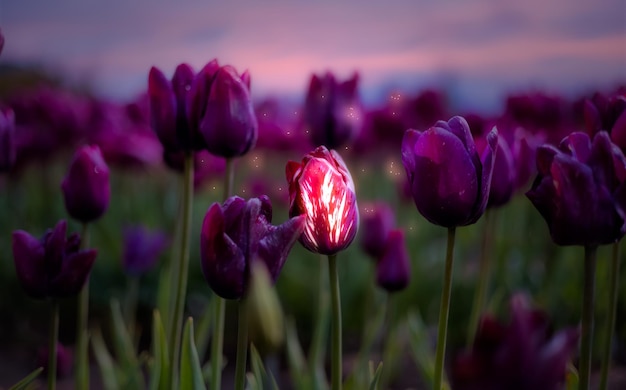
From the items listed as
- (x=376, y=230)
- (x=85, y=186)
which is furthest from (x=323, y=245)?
(x=376, y=230)

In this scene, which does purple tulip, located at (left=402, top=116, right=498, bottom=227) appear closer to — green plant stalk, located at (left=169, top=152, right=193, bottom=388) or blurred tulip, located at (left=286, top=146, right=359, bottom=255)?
blurred tulip, located at (left=286, top=146, right=359, bottom=255)

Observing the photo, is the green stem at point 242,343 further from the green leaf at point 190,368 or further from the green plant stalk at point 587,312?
the green plant stalk at point 587,312

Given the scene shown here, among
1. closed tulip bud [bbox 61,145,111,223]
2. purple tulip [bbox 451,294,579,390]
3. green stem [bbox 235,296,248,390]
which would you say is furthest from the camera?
closed tulip bud [bbox 61,145,111,223]

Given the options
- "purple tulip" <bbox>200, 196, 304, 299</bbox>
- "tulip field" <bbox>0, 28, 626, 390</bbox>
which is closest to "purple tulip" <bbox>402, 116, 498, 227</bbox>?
"tulip field" <bbox>0, 28, 626, 390</bbox>

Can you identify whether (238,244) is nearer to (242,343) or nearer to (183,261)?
(242,343)

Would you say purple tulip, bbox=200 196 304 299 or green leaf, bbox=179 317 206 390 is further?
green leaf, bbox=179 317 206 390

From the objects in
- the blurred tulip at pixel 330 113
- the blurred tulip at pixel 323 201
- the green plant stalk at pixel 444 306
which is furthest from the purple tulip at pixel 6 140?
the green plant stalk at pixel 444 306

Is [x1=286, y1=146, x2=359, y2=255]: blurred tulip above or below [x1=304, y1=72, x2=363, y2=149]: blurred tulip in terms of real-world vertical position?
below

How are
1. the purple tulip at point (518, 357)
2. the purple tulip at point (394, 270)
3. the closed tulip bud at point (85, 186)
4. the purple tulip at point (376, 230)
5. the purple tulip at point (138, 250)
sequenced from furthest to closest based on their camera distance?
the purple tulip at point (138, 250) → the purple tulip at point (376, 230) → the purple tulip at point (394, 270) → the closed tulip bud at point (85, 186) → the purple tulip at point (518, 357)

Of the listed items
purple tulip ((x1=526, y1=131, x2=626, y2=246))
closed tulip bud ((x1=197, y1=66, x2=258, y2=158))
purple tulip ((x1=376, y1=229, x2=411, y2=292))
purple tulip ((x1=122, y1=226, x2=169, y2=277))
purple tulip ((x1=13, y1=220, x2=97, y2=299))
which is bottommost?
purple tulip ((x1=122, y1=226, x2=169, y2=277))
